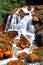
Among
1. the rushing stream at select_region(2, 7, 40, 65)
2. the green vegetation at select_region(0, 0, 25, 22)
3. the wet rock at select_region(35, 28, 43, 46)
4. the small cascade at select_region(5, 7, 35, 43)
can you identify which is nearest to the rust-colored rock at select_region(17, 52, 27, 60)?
the wet rock at select_region(35, 28, 43, 46)

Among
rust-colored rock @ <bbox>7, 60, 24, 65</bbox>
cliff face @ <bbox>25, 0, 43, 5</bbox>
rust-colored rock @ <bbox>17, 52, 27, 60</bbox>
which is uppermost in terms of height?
cliff face @ <bbox>25, 0, 43, 5</bbox>

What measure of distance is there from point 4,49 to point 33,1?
32.2 feet

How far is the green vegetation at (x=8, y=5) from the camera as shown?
2277 centimetres

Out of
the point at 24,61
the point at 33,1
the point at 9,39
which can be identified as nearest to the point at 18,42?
the point at 9,39

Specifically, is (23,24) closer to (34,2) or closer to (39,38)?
(39,38)

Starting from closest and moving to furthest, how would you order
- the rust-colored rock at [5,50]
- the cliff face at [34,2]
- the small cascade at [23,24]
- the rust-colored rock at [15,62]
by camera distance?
1. the rust-colored rock at [15,62]
2. the rust-colored rock at [5,50]
3. the small cascade at [23,24]
4. the cliff face at [34,2]

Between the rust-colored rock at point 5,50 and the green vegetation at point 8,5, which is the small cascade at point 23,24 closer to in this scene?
the green vegetation at point 8,5

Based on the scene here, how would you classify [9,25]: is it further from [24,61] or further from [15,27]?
[24,61]

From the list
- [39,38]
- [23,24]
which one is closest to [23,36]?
[39,38]

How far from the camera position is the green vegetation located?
2277cm

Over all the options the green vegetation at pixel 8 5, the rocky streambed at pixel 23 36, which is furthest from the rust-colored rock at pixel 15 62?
the green vegetation at pixel 8 5

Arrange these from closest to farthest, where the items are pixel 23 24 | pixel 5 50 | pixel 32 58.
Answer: pixel 32 58 < pixel 5 50 < pixel 23 24

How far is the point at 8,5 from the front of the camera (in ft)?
76.9

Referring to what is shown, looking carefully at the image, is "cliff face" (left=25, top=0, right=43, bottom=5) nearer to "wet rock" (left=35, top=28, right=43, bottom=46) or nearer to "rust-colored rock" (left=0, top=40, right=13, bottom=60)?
"wet rock" (left=35, top=28, right=43, bottom=46)
